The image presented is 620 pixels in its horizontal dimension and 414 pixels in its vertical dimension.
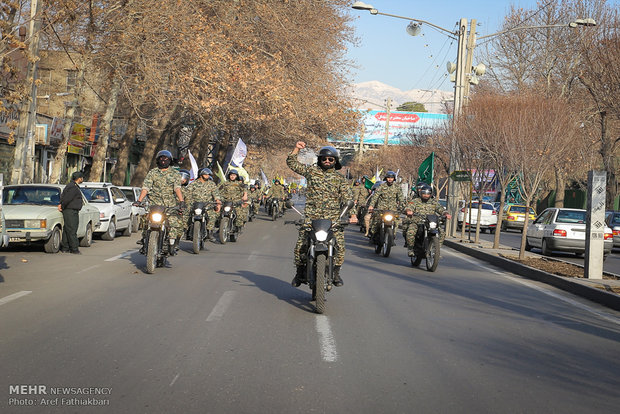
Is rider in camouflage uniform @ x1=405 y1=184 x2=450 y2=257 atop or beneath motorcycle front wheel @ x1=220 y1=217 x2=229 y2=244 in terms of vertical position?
atop

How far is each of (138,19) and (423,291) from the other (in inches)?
640

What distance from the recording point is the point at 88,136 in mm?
42219

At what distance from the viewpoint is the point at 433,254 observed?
1441 centimetres

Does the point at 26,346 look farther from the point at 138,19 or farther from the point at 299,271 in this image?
the point at 138,19

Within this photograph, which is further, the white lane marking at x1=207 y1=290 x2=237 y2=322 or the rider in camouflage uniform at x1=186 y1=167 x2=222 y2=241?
the rider in camouflage uniform at x1=186 y1=167 x2=222 y2=241

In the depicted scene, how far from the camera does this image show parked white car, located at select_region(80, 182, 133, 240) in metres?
19.5

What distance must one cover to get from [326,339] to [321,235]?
1.75 m

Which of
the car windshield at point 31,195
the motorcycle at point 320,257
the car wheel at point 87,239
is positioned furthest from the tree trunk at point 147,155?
the motorcycle at point 320,257

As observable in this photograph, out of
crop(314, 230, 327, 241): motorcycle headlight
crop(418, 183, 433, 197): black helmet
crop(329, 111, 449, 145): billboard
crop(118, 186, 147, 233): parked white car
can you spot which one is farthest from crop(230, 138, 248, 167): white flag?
crop(329, 111, 449, 145): billboard

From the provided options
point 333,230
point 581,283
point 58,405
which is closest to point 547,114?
point 581,283

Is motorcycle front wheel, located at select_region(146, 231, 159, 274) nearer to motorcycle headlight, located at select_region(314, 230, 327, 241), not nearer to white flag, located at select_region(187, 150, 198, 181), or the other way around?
motorcycle headlight, located at select_region(314, 230, 327, 241)

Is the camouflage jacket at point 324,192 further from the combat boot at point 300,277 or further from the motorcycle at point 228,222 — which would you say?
the motorcycle at point 228,222

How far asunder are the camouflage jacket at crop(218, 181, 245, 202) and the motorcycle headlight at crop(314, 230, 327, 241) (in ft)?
35.9

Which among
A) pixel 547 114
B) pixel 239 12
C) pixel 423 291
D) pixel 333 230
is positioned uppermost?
pixel 239 12
